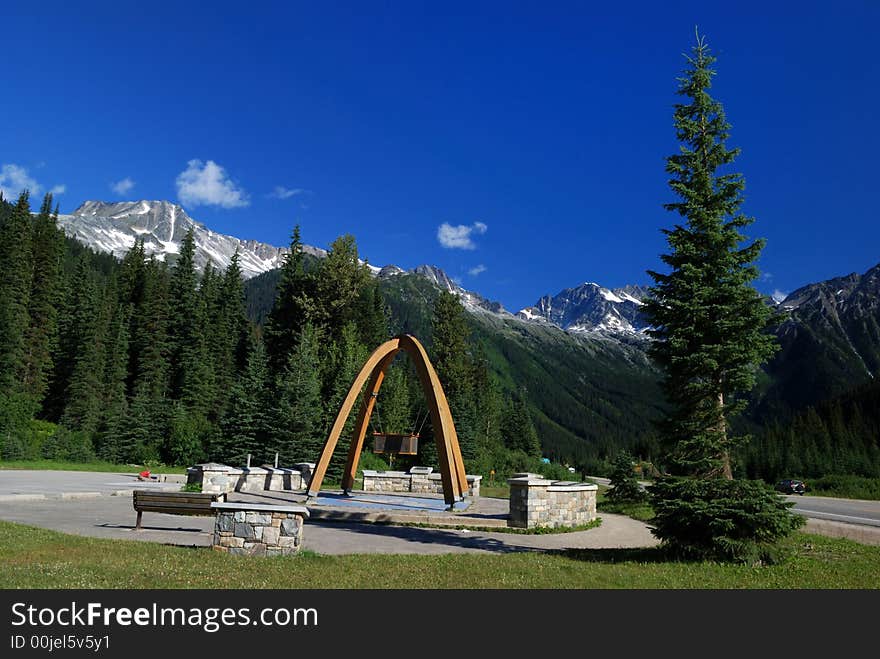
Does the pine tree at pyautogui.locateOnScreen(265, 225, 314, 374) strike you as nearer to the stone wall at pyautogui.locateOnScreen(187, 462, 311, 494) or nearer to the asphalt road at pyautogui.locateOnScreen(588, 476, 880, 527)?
the stone wall at pyautogui.locateOnScreen(187, 462, 311, 494)

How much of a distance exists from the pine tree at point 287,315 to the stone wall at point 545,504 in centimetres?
3343

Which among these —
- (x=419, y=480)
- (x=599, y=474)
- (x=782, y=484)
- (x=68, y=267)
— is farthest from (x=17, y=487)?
(x=68, y=267)

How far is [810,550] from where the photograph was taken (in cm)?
1146

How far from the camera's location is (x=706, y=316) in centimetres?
1069

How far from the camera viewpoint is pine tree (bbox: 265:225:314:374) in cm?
4691

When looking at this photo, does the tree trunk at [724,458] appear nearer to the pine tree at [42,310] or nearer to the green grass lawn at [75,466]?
the green grass lawn at [75,466]

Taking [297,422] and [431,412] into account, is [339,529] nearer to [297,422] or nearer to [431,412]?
[431,412]

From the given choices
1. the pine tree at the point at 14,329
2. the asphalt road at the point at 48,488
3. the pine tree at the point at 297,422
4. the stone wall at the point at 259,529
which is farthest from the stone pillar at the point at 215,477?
the pine tree at the point at 14,329

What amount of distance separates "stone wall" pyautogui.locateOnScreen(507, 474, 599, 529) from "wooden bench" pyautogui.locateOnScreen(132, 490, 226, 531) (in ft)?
24.8

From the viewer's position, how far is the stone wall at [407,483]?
2430 centimetres

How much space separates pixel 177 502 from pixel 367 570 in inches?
204

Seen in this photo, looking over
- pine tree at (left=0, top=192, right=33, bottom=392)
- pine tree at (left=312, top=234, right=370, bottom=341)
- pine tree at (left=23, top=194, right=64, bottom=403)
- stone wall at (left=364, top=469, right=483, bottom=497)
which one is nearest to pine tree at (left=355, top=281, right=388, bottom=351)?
pine tree at (left=312, top=234, right=370, bottom=341)
